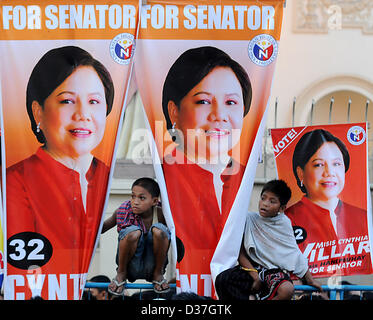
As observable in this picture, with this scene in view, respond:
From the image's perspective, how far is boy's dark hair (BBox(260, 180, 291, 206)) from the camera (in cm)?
390

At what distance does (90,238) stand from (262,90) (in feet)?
4.34

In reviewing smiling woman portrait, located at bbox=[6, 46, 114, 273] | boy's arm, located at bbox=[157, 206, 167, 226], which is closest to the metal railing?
smiling woman portrait, located at bbox=[6, 46, 114, 273]

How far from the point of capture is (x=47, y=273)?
11.8 ft

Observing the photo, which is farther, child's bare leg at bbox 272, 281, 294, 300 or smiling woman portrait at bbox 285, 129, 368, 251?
smiling woman portrait at bbox 285, 129, 368, 251

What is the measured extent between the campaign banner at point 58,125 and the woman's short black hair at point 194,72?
0.85 ft

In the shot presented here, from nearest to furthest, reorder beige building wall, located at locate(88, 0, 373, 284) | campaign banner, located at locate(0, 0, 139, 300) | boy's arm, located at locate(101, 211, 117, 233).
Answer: campaign banner, located at locate(0, 0, 139, 300) < boy's arm, located at locate(101, 211, 117, 233) < beige building wall, located at locate(88, 0, 373, 284)

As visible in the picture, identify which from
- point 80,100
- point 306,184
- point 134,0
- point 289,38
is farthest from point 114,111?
point 289,38

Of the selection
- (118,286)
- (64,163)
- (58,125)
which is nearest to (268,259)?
(118,286)

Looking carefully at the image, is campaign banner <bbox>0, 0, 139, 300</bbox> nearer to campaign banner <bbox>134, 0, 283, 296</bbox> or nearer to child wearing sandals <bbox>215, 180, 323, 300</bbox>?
campaign banner <bbox>134, 0, 283, 296</bbox>

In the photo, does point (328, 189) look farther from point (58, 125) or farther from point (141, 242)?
point (58, 125)

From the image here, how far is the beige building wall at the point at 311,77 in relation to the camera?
5102mm

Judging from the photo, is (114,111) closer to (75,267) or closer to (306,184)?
(75,267)

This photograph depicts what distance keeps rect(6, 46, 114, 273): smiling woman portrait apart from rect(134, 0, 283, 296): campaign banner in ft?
1.03

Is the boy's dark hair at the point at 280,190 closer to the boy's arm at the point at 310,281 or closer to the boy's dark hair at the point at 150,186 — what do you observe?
the boy's arm at the point at 310,281
